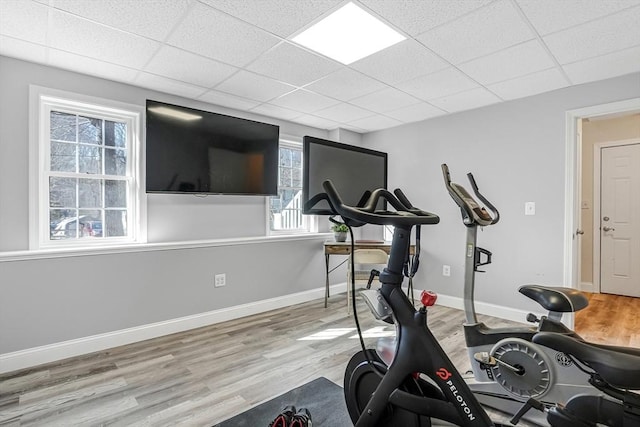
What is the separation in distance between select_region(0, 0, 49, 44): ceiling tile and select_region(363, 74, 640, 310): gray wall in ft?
12.6

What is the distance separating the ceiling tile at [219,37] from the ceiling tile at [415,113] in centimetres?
198

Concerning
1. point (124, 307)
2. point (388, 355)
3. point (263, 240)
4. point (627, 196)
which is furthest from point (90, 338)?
point (627, 196)

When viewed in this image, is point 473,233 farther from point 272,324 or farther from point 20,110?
point 20,110

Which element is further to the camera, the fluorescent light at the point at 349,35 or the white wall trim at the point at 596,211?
the white wall trim at the point at 596,211

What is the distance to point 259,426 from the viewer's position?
182 centimetres

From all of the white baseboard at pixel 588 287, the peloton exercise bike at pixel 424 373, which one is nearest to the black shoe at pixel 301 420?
the peloton exercise bike at pixel 424 373

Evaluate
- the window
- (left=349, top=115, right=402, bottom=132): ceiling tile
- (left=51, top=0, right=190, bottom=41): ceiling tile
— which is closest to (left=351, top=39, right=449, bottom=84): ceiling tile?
(left=349, top=115, right=402, bottom=132): ceiling tile

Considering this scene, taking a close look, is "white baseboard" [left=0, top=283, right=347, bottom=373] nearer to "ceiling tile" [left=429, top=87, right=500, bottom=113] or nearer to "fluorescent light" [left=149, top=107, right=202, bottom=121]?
"fluorescent light" [left=149, top=107, right=202, bottom=121]

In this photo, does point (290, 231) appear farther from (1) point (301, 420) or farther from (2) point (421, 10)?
(2) point (421, 10)

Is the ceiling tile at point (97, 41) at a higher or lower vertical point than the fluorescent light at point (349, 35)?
lower

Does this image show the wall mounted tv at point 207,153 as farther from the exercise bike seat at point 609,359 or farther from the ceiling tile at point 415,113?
the exercise bike seat at point 609,359

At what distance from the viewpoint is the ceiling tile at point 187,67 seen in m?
2.53

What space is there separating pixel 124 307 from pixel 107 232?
2.31ft

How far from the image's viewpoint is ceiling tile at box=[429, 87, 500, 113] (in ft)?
11.0
